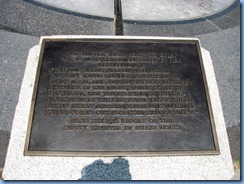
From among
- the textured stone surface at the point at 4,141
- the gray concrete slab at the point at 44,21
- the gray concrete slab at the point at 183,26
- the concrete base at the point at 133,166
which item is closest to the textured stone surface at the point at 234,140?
the concrete base at the point at 133,166

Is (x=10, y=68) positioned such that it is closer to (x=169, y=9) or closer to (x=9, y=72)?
(x=9, y=72)

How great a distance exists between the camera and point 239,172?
2.87 metres

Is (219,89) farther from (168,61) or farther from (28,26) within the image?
(28,26)

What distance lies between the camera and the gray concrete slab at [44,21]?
3592 millimetres

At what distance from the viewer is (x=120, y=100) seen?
105 inches

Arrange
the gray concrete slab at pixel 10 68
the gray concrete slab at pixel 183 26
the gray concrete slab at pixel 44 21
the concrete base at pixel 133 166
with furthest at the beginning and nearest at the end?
1. the gray concrete slab at pixel 183 26
2. the gray concrete slab at pixel 44 21
3. the gray concrete slab at pixel 10 68
4. the concrete base at pixel 133 166

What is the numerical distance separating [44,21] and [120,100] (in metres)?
1.80

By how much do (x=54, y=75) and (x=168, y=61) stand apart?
3.89 ft

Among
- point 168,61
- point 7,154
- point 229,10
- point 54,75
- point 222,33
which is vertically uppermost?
point 229,10

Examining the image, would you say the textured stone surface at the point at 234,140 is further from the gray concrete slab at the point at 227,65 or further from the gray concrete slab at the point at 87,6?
the gray concrete slab at the point at 87,6

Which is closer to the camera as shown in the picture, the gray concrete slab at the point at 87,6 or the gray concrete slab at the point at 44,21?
the gray concrete slab at the point at 44,21

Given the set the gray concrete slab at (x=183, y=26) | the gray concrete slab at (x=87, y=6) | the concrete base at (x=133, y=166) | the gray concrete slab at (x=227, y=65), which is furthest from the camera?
the gray concrete slab at (x=87, y=6)

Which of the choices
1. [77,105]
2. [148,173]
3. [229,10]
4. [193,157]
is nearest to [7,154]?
[77,105]

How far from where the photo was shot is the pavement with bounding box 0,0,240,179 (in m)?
2.89
